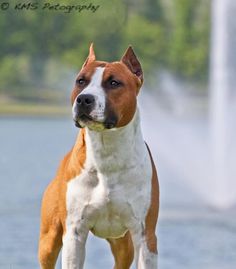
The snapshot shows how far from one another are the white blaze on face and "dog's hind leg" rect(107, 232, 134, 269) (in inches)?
37.9

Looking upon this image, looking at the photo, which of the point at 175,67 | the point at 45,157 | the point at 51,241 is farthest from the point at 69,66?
the point at 51,241

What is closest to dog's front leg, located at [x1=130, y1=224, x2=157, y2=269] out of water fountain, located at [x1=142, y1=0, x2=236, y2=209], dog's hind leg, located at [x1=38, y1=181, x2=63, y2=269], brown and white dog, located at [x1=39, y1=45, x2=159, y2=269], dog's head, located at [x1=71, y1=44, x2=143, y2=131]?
brown and white dog, located at [x1=39, y1=45, x2=159, y2=269]

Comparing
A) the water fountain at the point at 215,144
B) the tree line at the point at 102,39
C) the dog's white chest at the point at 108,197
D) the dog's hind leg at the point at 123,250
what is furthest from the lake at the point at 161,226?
the tree line at the point at 102,39

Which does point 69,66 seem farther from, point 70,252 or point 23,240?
point 70,252

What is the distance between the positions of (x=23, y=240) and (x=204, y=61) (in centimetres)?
3151

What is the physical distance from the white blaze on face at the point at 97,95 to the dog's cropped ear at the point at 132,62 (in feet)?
0.92

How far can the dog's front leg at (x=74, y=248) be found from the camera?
5.73 meters

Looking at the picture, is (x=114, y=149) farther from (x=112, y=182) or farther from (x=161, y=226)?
(x=161, y=226)

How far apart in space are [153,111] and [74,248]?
21569 mm

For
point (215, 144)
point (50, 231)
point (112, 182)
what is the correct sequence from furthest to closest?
point (215, 144), point (50, 231), point (112, 182)

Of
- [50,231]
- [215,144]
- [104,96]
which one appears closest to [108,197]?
[50,231]

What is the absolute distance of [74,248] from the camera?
5.74 metres

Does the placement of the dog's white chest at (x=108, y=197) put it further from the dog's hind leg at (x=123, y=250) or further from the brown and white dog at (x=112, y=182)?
the dog's hind leg at (x=123, y=250)

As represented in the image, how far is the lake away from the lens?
9.71 meters
